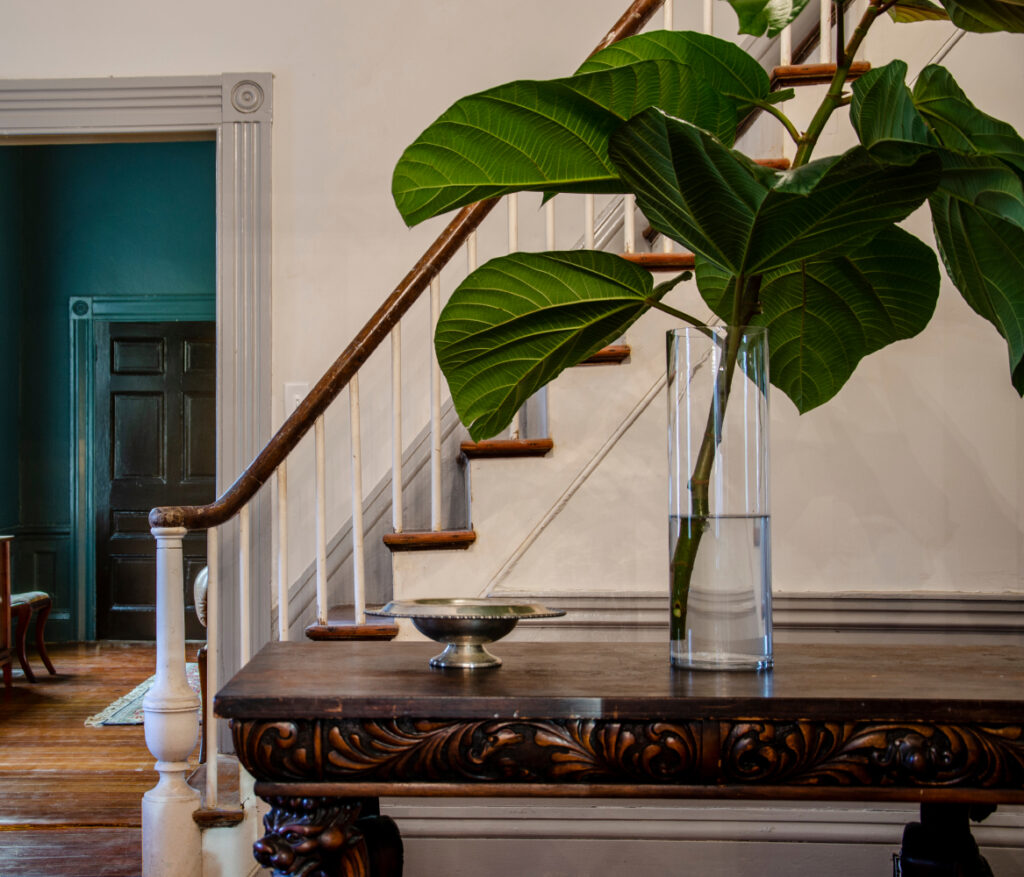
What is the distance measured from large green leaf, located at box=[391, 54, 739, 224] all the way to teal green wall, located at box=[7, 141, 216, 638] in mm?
5980

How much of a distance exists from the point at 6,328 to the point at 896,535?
6.35 meters

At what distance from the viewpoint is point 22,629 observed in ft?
17.6

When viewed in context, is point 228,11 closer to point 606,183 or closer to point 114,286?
point 606,183

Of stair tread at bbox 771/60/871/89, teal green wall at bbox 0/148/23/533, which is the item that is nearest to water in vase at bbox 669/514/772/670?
stair tread at bbox 771/60/871/89

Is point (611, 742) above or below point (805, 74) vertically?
below

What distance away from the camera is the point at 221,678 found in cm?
337

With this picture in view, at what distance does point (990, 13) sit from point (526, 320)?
0.67 m

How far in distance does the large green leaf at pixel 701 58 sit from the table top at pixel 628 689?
66 centimetres

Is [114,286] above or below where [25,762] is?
above

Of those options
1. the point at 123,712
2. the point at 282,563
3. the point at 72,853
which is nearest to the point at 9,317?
the point at 123,712

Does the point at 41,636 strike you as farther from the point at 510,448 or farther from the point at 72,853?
the point at 510,448

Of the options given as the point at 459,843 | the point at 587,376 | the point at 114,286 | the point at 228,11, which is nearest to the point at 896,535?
the point at 587,376

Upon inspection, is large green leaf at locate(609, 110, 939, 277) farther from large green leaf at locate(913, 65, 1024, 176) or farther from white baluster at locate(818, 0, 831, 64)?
white baluster at locate(818, 0, 831, 64)

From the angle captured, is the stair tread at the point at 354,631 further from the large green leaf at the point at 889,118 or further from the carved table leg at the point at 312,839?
the large green leaf at the point at 889,118
